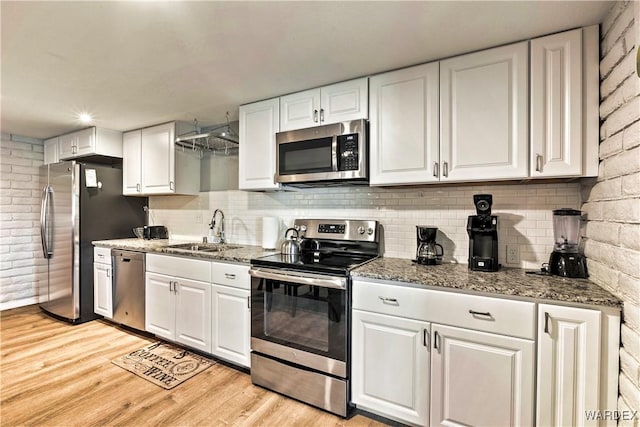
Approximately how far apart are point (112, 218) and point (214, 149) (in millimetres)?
1567

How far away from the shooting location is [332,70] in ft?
6.67

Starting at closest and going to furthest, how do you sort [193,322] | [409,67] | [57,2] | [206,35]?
1. [57,2]
2. [206,35]
3. [409,67]
4. [193,322]

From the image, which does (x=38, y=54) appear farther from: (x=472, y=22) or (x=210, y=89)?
(x=472, y=22)

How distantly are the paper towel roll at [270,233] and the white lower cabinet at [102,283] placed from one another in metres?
1.81

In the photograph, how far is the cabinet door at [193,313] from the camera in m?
2.46

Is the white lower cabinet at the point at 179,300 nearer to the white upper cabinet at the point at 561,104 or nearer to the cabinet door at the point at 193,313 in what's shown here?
the cabinet door at the point at 193,313

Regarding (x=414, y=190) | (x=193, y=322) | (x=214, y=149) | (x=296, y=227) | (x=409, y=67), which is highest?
(x=409, y=67)

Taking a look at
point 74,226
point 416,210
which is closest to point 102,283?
point 74,226

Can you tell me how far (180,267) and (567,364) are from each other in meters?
2.65

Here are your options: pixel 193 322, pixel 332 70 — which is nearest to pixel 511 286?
pixel 332 70

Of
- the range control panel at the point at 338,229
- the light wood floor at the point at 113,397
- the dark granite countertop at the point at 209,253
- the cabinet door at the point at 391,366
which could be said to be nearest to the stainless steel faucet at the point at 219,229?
the dark granite countertop at the point at 209,253

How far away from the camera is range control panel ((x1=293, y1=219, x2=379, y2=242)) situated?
235 centimetres

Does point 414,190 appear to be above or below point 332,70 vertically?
below

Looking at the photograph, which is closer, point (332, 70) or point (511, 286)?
point (511, 286)
